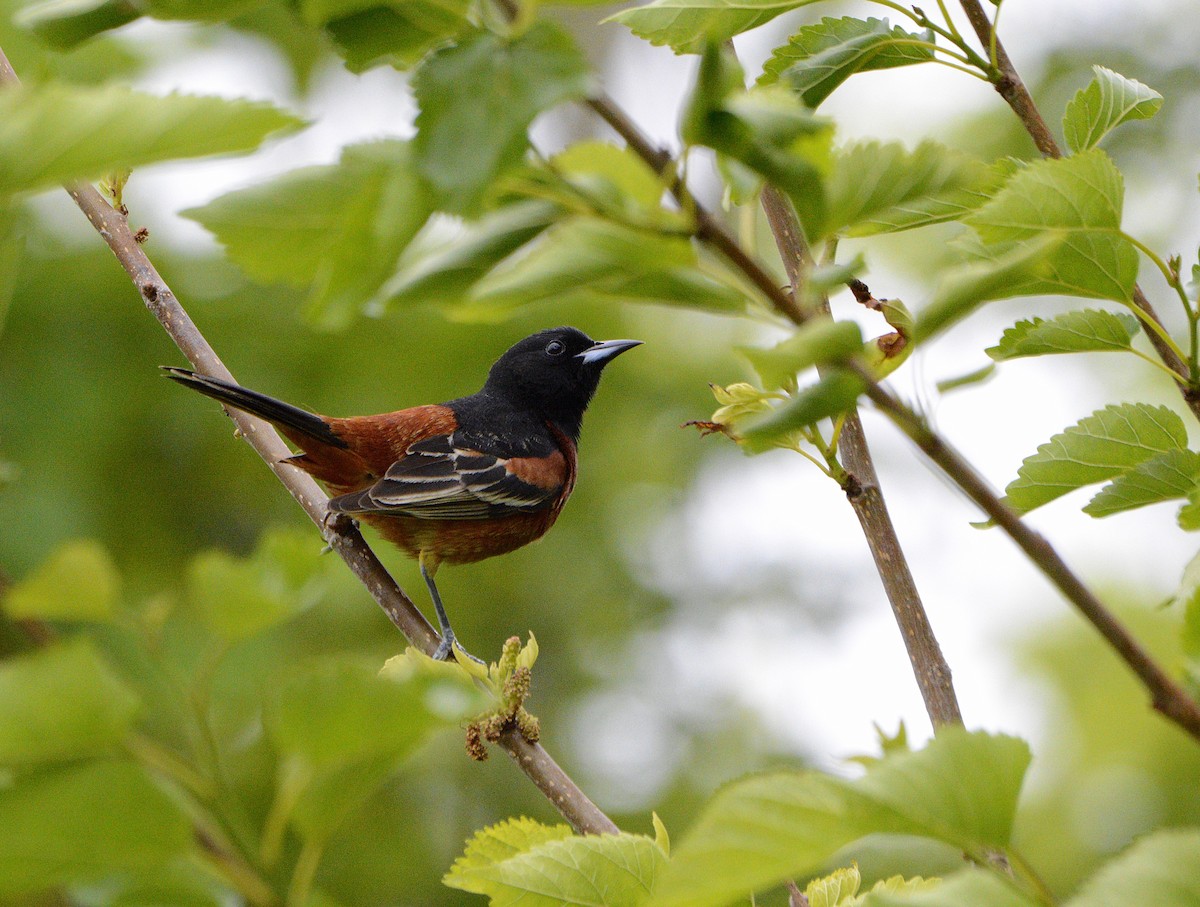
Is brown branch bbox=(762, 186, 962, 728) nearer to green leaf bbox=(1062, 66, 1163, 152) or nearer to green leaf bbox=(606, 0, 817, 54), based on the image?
green leaf bbox=(606, 0, 817, 54)

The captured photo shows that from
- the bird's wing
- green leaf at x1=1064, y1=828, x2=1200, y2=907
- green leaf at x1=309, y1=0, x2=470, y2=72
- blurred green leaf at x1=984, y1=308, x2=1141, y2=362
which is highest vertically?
green leaf at x1=309, y1=0, x2=470, y2=72

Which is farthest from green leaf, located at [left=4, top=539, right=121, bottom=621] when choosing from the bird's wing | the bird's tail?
the bird's wing

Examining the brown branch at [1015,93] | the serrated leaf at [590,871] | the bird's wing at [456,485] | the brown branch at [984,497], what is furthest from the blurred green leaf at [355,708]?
the bird's wing at [456,485]

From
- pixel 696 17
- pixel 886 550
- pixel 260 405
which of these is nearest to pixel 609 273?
pixel 696 17

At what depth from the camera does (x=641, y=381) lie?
9.39 meters

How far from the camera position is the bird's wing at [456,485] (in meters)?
3.35

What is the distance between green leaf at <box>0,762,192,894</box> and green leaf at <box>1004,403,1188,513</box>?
100 cm

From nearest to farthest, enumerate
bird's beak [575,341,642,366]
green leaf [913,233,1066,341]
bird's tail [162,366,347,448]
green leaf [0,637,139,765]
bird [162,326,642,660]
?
green leaf [0,637,139,765], green leaf [913,233,1066,341], bird's tail [162,366,347,448], bird [162,326,642,660], bird's beak [575,341,642,366]

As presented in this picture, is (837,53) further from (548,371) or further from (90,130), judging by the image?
(548,371)

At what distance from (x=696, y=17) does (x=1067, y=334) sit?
560 millimetres

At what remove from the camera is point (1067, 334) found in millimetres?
1311

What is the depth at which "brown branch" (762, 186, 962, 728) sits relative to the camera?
4.69 feet

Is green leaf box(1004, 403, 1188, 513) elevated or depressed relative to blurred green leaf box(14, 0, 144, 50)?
depressed

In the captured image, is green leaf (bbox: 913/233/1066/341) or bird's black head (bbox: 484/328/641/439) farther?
bird's black head (bbox: 484/328/641/439)
